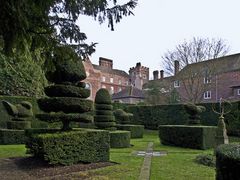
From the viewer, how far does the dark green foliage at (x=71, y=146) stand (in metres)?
9.03

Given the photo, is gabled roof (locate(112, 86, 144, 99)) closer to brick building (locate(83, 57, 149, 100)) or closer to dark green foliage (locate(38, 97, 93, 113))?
brick building (locate(83, 57, 149, 100))

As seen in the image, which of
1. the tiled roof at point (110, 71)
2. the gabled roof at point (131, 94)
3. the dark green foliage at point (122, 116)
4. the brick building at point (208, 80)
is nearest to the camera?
the dark green foliage at point (122, 116)

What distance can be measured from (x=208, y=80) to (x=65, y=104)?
28920mm

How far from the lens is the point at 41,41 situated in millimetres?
5777

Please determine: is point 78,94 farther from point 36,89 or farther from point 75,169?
point 36,89

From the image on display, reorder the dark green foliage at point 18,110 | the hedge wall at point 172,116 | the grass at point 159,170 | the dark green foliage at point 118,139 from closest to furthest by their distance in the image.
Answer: the grass at point 159,170, the dark green foliage at point 118,139, the dark green foliage at point 18,110, the hedge wall at point 172,116

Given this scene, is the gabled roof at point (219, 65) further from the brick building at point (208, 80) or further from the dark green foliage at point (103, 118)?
the dark green foliage at point (103, 118)

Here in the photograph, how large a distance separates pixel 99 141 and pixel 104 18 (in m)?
5.04

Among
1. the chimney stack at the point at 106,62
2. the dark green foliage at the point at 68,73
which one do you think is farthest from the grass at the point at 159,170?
the chimney stack at the point at 106,62

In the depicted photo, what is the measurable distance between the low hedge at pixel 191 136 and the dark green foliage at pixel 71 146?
662 cm

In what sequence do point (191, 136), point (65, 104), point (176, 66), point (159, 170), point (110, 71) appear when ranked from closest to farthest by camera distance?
1. point (159, 170)
2. point (65, 104)
3. point (191, 136)
4. point (176, 66)
5. point (110, 71)

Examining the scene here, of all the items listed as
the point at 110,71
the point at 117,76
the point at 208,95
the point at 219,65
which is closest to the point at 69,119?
the point at 219,65

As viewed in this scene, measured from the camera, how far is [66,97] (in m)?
10.4

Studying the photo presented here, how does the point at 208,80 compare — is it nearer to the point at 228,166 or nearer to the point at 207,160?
the point at 207,160
